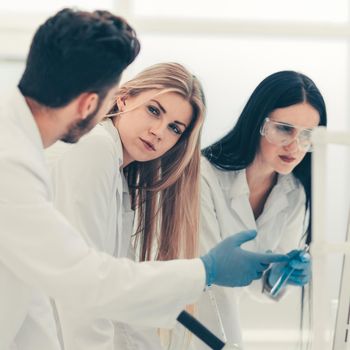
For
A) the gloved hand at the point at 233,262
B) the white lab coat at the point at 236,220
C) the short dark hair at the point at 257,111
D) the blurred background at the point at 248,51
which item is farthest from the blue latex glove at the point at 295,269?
the blurred background at the point at 248,51

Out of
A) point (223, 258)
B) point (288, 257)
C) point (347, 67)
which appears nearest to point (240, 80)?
point (347, 67)

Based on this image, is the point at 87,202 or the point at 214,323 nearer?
the point at 87,202

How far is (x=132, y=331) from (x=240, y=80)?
1.42m

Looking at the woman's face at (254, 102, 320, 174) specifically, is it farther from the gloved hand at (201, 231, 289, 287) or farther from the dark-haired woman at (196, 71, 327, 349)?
the gloved hand at (201, 231, 289, 287)

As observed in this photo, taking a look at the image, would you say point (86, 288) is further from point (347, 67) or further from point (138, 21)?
point (347, 67)

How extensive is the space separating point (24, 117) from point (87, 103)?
0.13 meters

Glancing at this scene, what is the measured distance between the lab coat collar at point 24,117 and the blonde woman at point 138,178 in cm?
33

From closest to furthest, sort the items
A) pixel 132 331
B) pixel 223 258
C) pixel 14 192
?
pixel 14 192
pixel 223 258
pixel 132 331

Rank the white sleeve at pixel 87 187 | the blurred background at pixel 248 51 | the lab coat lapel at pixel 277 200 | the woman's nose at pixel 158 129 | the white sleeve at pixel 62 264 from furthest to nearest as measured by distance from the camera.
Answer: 1. the blurred background at pixel 248 51
2. the lab coat lapel at pixel 277 200
3. the woman's nose at pixel 158 129
4. the white sleeve at pixel 87 187
5. the white sleeve at pixel 62 264

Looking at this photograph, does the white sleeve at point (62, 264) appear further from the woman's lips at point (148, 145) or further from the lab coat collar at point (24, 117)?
the woman's lips at point (148, 145)

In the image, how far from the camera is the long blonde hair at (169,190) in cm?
202

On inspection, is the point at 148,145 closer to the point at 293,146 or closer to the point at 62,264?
the point at 293,146

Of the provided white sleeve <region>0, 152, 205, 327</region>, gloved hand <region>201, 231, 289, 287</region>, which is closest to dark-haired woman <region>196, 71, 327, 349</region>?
gloved hand <region>201, 231, 289, 287</region>

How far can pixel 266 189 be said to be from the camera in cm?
237
